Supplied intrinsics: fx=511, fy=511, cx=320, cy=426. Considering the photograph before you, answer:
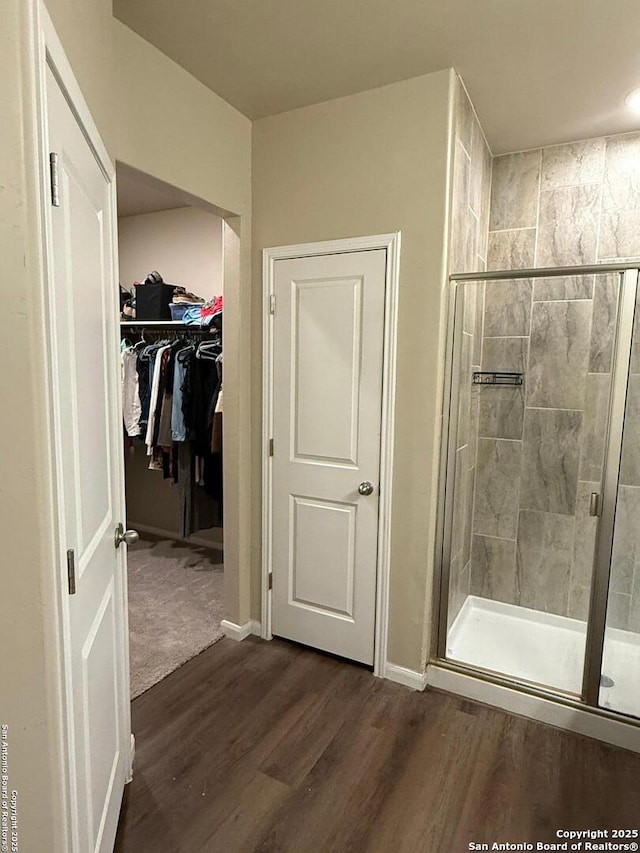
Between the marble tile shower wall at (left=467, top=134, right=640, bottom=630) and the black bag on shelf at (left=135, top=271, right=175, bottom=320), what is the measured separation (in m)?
2.22

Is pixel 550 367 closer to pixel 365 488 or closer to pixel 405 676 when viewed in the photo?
pixel 365 488

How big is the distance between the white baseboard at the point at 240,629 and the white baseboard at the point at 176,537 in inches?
48.9

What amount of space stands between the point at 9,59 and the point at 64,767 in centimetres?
130

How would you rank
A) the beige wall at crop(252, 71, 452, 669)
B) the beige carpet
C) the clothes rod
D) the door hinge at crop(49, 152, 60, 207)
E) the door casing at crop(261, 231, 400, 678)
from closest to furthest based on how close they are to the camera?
the door hinge at crop(49, 152, 60, 207) < the beige wall at crop(252, 71, 452, 669) < the door casing at crop(261, 231, 400, 678) < the beige carpet < the clothes rod

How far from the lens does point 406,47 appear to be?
77.2 inches

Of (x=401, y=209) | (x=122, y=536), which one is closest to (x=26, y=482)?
(x=122, y=536)

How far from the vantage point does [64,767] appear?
1.02m

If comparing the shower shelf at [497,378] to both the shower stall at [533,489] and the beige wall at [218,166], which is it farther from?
the beige wall at [218,166]

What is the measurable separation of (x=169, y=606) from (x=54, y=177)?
2694 millimetres

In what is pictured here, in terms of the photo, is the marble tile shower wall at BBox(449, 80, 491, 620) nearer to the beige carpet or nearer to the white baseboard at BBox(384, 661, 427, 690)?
the white baseboard at BBox(384, 661, 427, 690)

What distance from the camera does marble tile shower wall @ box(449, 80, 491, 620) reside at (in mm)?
2279

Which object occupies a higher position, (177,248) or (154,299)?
(177,248)

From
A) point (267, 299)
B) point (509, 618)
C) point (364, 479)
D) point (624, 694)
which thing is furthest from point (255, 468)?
point (624, 694)

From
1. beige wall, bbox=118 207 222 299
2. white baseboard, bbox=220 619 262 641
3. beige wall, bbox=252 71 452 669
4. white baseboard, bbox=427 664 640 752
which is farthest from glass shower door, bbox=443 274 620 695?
beige wall, bbox=118 207 222 299
